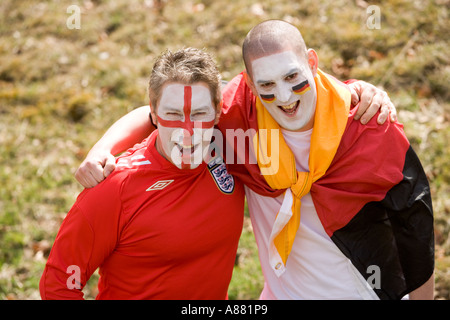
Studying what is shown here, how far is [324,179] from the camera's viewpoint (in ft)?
8.01

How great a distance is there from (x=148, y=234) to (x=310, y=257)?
35.2 inches

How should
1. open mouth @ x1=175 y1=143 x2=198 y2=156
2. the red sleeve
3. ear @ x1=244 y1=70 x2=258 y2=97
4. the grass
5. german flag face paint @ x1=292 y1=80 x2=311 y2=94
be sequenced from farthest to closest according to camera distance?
the grass, ear @ x1=244 y1=70 x2=258 y2=97, german flag face paint @ x1=292 y1=80 x2=311 y2=94, open mouth @ x1=175 y1=143 x2=198 y2=156, the red sleeve

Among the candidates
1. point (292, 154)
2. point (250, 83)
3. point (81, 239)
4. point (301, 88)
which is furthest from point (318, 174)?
point (81, 239)

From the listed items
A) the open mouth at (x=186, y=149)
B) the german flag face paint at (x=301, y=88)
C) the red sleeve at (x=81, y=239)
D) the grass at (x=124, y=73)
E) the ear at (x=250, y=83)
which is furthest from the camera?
the grass at (x=124, y=73)

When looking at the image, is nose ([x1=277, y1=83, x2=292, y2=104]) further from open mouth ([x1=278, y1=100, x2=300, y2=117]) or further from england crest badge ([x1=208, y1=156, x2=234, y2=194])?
england crest badge ([x1=208, y1=156, x2=234, y2=194])

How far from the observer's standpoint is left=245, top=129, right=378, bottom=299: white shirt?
8.31 ft

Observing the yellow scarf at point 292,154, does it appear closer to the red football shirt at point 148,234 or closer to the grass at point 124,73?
the red football shirt at point 148,234

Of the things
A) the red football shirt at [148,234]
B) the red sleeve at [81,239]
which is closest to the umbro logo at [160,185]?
the red football shirt at [148,234]

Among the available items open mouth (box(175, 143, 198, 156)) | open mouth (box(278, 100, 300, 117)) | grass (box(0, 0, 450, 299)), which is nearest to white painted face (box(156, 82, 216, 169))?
open mouth (box(175, 143, 198, 156))

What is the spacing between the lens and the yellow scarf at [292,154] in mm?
2381

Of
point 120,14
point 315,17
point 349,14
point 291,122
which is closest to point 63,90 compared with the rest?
point 120,14

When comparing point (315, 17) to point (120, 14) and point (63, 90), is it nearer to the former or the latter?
point (120, 14)

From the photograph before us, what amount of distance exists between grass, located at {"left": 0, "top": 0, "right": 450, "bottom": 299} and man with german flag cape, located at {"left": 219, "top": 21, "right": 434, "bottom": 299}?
88cm

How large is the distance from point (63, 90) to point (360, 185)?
3.70 m
